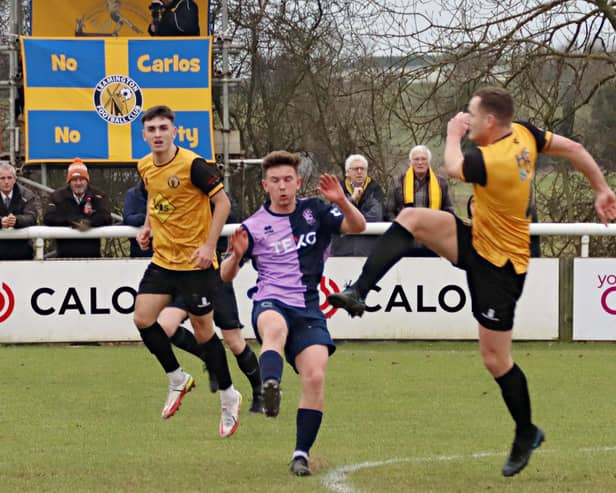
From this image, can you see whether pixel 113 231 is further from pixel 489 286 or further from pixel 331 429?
pixel 489 286

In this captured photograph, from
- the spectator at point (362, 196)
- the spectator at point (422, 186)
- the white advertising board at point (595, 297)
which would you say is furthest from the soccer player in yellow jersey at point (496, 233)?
the white advertising board at point (595, 297)

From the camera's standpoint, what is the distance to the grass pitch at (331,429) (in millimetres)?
6875

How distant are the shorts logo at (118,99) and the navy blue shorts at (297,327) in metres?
9.55

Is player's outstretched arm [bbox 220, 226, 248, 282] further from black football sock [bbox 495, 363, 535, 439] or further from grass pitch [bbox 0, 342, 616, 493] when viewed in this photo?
black football sock [bbox 495, 363, 535, 439]

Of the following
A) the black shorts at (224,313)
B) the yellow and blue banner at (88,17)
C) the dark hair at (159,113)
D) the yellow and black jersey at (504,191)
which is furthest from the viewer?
the yellow and blue banner at (88,17)

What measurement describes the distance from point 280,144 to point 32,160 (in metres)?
4.98

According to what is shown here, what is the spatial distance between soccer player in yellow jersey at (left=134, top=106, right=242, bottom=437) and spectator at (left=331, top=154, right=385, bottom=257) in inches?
193

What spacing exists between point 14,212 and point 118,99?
3.16 m

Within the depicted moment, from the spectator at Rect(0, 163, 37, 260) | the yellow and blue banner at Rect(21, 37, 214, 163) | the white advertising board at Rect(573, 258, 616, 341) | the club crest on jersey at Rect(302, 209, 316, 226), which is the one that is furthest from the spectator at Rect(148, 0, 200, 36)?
the club crest on jersey at Rect(302, 209, 316, 226)

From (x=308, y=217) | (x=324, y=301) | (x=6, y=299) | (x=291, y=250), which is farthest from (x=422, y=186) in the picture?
(x=291, y=250)

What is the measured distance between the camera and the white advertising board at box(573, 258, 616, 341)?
14023mm

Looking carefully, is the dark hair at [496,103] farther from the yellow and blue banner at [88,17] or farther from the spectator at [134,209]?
the yellow and blue banner at [88,17]

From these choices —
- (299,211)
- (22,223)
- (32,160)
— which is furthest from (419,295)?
(299,211)

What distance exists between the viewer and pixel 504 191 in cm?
680
